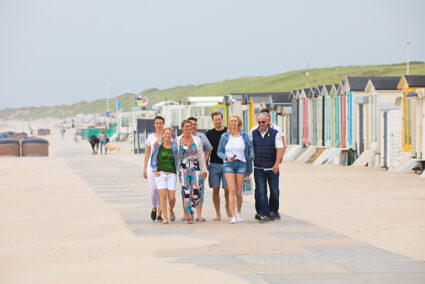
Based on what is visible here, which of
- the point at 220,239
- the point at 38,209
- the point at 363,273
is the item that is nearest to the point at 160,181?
the point at 220,239

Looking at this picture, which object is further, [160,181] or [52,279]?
[160,181]

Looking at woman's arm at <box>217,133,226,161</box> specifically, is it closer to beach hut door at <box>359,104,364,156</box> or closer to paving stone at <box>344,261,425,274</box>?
paving stone at <box>344,261,425,274</box>

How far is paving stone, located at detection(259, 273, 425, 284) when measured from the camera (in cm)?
734

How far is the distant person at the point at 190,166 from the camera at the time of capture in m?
12.2

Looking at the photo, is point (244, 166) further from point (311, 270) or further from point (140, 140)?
point (140, 140)

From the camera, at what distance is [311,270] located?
796 centimetres

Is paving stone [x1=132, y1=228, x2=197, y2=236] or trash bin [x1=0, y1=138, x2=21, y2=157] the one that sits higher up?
paving stone [x1=132, y1=228, x2=197, y2=236]

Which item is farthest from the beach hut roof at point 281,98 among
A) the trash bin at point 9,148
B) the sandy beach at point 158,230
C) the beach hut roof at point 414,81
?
the sandy beach at point 158,230

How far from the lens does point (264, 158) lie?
1235 cm

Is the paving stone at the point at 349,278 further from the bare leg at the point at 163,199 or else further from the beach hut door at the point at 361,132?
the beach hut door at the point at 361,132

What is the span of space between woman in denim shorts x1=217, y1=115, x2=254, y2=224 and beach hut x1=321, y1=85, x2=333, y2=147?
1903 cm

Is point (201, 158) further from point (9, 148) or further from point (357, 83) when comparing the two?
point (9, 148)

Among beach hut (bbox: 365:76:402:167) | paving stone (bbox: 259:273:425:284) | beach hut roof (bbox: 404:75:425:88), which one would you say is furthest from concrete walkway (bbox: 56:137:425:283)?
beach hut (bbox: 365:76:402:167)

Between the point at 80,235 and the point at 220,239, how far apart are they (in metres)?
1.97
